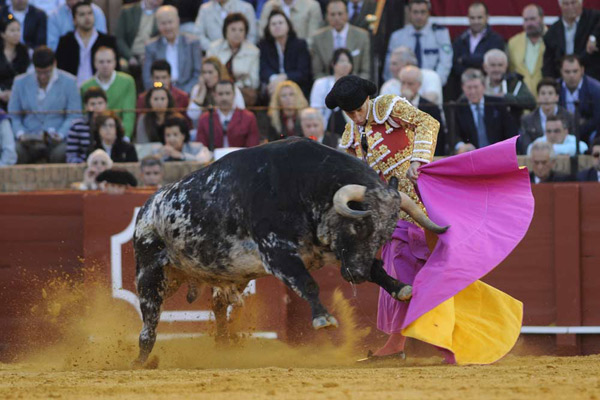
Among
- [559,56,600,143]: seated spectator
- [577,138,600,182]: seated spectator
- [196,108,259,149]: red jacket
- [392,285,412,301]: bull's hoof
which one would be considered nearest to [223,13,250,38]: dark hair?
[196,108,259,149]: red jacket

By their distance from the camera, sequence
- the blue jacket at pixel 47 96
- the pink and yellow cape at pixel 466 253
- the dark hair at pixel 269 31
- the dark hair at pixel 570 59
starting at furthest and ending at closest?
the dark hair at pixel 269 31 → the blue jacket at pixel 47 96 → the dark hair at pixel 570 59 → the pink and yellow cape at pixel 466 253

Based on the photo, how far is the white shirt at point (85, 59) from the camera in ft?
37.3

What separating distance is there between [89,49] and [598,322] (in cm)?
536

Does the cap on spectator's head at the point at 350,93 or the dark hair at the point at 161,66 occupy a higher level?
the dark hair at the point at 161,66

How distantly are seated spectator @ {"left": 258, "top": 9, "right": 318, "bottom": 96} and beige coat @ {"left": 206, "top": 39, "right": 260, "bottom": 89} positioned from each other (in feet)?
0.30

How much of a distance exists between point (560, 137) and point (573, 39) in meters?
1.82

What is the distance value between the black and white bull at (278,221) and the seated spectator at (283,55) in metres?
3.86

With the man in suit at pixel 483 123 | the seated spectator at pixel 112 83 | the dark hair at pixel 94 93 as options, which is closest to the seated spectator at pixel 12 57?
the seated spectator at pixel 112 83

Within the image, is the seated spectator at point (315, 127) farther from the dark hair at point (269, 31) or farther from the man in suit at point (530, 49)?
the man in suit at point (530, 49)

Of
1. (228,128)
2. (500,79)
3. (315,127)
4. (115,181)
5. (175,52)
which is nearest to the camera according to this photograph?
(115,181)

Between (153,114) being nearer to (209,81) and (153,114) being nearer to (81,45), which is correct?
(209,81)

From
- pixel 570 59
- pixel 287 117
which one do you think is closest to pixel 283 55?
pixel 287 117

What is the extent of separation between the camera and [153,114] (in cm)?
1020

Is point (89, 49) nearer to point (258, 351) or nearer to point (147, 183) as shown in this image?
point (147, 183)
